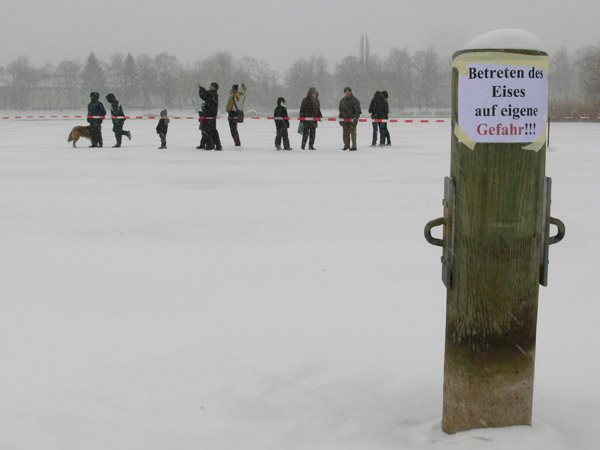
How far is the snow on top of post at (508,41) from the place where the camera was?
7.68 ft

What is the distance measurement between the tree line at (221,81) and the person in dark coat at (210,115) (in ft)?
313

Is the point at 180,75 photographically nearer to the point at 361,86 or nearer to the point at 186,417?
the point at 361,86

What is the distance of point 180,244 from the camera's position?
6.45m

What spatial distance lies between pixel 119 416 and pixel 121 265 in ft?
9.08

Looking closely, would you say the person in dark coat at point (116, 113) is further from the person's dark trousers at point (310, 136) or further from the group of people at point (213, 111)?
the person's dark trousers at point (310, 136)

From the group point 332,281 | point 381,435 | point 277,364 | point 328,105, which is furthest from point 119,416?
point 328,105

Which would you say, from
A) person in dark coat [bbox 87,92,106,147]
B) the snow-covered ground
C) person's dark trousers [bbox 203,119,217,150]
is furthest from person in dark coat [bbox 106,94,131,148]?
the snow-covered ground

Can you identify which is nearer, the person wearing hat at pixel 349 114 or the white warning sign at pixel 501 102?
the white warning sign at pixel 501 102

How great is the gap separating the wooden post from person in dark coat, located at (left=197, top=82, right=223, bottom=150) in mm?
15549

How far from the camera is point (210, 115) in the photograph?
1825 centimetres

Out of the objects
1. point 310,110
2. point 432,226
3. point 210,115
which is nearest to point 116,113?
point 210,115

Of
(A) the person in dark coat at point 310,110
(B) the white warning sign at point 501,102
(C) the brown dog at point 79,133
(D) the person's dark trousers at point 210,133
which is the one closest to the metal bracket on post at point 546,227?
(B) the white warning sign at point 501,102

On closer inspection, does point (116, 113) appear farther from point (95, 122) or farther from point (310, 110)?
point (310, 110)

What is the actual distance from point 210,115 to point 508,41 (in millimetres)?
16350
